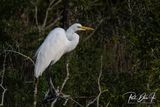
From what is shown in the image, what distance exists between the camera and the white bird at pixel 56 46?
8.66m

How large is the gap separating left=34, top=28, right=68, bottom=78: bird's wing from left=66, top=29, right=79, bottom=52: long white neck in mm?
50

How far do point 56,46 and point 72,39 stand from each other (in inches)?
8.2

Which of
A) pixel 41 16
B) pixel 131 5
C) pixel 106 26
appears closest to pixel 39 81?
pixel 131 5

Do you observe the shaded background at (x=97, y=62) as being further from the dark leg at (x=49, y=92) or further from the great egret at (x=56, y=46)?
the great egret at (x=56, y=46)

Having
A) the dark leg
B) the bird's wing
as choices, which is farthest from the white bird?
the dark leg

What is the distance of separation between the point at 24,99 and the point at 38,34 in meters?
1.47

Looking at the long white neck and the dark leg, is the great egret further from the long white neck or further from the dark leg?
the dark leg

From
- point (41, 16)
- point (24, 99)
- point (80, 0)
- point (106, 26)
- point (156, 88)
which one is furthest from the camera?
point (41, 16)

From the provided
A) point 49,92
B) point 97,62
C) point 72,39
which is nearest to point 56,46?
point 72,39

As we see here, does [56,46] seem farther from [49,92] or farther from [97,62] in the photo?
[97,62]

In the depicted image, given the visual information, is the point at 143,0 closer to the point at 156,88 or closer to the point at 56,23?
the point at 156,88

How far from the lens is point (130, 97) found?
8.47 meters

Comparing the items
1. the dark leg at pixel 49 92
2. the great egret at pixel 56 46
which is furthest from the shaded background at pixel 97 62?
the great egret at pixel 56 46

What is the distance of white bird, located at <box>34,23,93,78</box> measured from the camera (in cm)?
866
